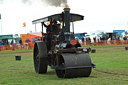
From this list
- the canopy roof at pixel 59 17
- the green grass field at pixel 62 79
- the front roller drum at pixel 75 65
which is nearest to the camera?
the green grass field at pixel 62 79

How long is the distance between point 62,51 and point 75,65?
0.72 m

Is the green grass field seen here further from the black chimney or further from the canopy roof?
the canopy roof

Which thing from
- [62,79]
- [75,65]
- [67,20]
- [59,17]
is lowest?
[62,79]

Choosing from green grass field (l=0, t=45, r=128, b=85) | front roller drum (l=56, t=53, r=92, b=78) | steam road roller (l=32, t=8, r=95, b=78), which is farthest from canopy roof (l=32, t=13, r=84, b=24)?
green grass field (l=0, t=45, r=128, b=85)

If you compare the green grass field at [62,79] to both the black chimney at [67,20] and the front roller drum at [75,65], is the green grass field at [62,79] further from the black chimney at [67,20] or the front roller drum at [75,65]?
the black chimney at [67,20]

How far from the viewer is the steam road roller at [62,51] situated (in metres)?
9.71

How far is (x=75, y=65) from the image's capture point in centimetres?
967

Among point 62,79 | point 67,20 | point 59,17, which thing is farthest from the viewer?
point 59,17

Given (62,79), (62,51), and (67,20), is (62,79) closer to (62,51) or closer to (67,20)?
(62,51)

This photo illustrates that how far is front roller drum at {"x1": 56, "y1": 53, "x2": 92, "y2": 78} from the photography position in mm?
9586

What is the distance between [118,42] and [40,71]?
32.3m

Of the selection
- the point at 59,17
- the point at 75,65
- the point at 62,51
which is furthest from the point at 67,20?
the point at 75,65

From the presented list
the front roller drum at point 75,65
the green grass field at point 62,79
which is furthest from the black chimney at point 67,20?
the green grass field at point 62,79

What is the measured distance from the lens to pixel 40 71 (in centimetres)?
1198
